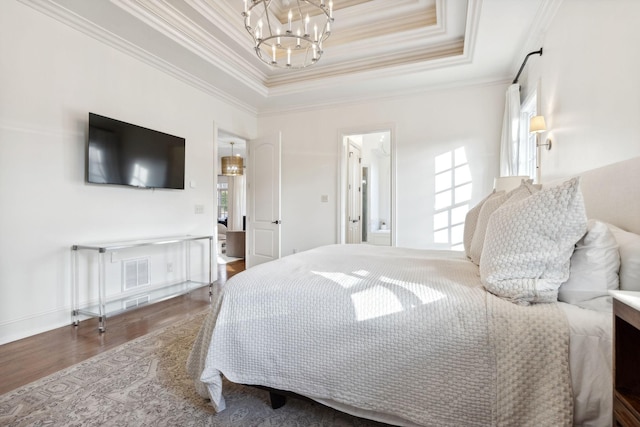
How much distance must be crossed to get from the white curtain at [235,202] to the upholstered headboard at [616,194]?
9441 millimetres

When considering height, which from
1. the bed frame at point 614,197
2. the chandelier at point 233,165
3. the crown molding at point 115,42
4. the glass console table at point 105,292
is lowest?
the glass console table at point 105,292

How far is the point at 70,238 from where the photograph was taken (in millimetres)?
2730

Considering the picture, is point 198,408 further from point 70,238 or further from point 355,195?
point 355,195

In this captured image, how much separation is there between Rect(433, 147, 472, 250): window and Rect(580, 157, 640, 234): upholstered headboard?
7.86 ft

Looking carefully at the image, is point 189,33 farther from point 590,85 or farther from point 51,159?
point 590,85

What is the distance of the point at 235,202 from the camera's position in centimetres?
1023

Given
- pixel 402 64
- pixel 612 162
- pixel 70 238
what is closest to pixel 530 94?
pixel 402 64

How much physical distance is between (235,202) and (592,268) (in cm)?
989

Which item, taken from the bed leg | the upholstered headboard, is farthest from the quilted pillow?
the bed leg

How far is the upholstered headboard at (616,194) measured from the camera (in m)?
1.34

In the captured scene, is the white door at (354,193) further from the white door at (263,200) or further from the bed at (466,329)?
the bed at (466,329)

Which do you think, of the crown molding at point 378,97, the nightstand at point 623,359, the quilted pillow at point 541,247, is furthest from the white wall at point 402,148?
the nightstand at point 623,359

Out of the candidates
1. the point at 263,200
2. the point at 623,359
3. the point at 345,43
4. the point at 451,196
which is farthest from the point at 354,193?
the point at 623,359

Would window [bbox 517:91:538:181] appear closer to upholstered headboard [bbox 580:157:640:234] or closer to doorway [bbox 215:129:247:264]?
Result: upholstered headboard [bbox 580:157:640:234]
